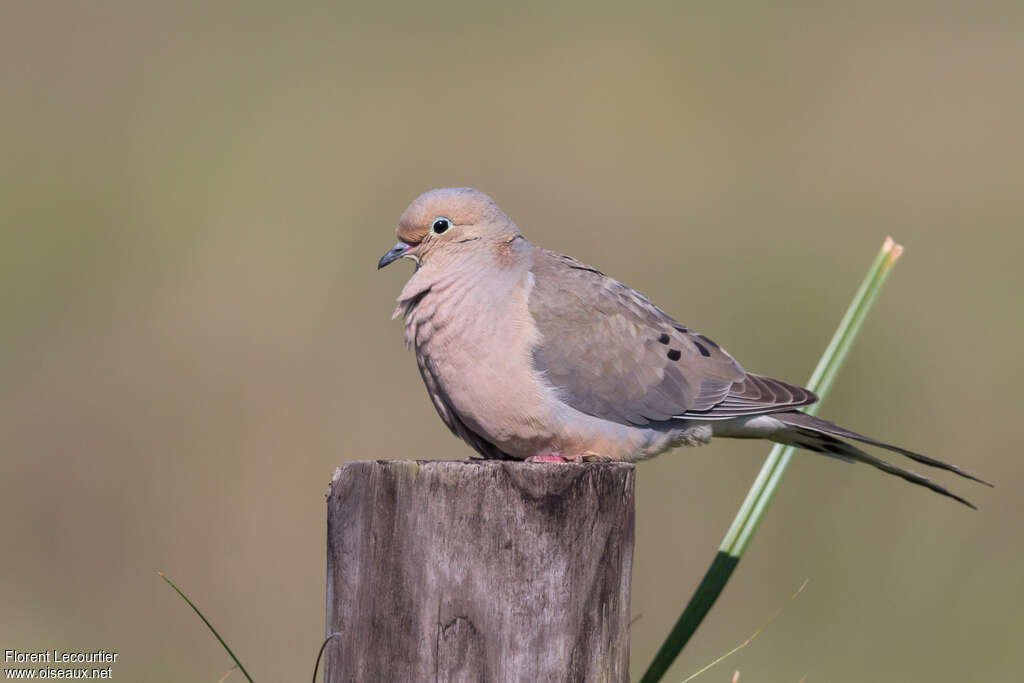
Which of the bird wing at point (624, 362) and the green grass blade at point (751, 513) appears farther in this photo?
the bird wing at point (624, 362)

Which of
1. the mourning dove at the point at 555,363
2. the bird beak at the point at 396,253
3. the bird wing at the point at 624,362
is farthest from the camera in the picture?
the bird beak at the point at 396,253

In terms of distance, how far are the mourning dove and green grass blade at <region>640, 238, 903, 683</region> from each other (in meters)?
0.29

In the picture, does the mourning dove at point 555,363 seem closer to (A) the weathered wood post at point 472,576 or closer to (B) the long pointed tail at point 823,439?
(B) the long pointed tail at point 823,439

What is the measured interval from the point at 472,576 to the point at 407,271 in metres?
7.39

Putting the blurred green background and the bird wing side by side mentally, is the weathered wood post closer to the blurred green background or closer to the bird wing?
the bird wing

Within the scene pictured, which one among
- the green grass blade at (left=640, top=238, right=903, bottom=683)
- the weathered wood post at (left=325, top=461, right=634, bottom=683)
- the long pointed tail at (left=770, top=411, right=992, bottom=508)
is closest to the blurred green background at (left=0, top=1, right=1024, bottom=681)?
the long pointed tail at (left=770, top=411, right=992, bottom=508)

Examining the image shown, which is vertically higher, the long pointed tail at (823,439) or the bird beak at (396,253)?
the long pointed tail at (823,439)

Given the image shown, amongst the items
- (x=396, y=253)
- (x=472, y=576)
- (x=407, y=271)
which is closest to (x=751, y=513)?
(x=472, y=576)

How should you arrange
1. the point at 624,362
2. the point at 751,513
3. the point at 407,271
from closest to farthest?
the point at 751,513 < the point at 624,362 < the point at 407,271

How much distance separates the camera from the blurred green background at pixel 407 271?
8.44 m

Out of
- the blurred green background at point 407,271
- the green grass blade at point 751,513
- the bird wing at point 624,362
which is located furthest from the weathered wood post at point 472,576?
the blurred green background at point 407,271

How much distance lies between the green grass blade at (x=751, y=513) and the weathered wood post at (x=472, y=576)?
0.72 metres

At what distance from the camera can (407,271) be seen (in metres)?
10.4

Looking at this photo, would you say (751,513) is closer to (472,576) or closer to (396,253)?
(472,576)
